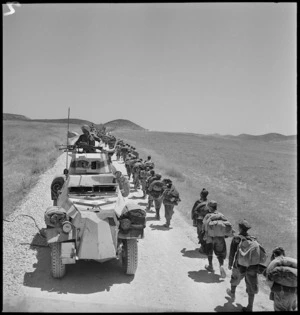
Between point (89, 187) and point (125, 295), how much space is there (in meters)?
3.27

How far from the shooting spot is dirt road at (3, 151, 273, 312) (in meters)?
7.74

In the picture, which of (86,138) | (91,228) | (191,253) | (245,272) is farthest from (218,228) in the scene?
(86,138)

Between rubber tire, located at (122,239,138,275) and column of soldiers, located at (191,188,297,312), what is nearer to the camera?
column of soldiers, located at (191,188,297,312)

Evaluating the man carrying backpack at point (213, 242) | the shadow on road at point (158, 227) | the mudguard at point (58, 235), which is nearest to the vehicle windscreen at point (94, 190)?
the mudguard at point (58, 235)

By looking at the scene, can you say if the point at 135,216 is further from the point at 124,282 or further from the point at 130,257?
the point at 124,282

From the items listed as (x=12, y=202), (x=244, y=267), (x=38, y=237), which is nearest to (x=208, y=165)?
(x=12, y=202)

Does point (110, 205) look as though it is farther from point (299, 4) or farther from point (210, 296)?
point (299, 4)

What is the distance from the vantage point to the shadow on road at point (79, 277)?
27.1 feet

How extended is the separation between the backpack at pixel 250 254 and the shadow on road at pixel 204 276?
1895 mm

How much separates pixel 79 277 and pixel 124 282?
43.2 inches

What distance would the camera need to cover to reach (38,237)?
11.4 m

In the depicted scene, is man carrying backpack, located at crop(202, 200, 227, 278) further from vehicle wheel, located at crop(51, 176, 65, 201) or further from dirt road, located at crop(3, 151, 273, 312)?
vehicle wheel, located at crop(51, 176, 65, 201)

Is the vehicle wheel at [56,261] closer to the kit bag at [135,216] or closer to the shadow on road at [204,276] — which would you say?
the kit bag at [135,216]

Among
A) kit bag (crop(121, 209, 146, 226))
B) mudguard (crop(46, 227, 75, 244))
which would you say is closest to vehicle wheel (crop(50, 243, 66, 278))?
mudguard (crop(46, 227, 75, 244))
